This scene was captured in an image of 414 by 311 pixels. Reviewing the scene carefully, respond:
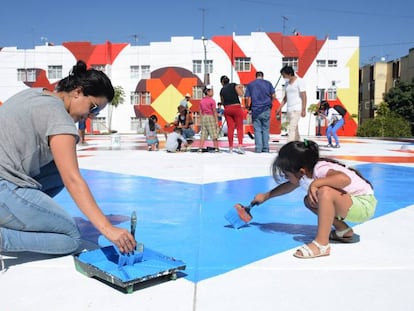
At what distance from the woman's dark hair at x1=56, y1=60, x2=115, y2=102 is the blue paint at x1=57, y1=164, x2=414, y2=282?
41.1 inches

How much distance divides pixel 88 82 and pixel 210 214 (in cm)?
185

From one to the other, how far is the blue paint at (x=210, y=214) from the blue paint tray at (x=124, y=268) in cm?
15

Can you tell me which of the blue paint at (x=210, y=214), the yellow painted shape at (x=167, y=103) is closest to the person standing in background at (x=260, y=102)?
the blue paint at (x=210, y=214)

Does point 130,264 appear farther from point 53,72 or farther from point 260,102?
point 53,72

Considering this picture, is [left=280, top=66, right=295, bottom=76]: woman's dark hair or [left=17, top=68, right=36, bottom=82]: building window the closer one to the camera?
[left=280, top=66, right=295, bottom=76]: woman's dark hair

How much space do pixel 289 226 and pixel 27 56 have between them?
4843cm

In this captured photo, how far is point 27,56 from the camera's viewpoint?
46531 mm

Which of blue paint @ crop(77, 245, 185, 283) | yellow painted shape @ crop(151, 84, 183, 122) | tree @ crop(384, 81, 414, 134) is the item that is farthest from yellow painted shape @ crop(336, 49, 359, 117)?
blue paint @ crop(77, 245, 185, 283)

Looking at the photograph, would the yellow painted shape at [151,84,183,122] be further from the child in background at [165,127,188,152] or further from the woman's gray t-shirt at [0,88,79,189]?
the woman's gray t-shirt at [0,88,79,189]

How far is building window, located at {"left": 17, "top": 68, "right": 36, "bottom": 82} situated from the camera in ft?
153

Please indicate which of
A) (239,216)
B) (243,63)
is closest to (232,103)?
(239,216)

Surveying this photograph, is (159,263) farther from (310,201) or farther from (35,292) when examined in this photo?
(310,201)

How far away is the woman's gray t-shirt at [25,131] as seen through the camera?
234 cm

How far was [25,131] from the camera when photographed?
2.39 m
